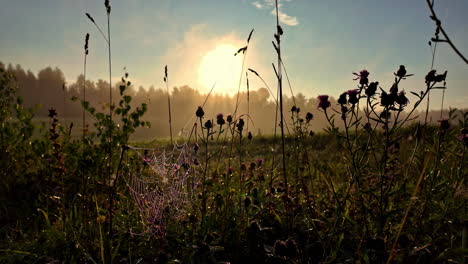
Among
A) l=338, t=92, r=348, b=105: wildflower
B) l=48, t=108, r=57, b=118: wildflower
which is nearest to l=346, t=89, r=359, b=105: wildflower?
l=338, t=92, r=348, b=105: wildflower

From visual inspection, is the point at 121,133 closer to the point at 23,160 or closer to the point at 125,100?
the point at 125,100

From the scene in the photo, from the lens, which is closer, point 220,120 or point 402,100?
point 402,100

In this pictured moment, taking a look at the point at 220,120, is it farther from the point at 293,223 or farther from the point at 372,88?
the point at 372,88

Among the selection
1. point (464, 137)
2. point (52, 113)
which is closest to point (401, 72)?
point (464, 137)

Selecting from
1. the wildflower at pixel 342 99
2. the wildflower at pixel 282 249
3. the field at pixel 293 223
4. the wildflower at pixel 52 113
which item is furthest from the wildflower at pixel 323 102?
the wildflower at pixel 52 113

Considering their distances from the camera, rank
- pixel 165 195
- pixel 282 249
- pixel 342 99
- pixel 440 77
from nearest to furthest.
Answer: pixel 282 249 → pixel 440 77 → pixel 342 99 → pixel 165 195

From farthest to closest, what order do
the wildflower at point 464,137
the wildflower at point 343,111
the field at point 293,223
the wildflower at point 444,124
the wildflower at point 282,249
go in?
the wildflower at point 444,124 < the wildflower at point 464,137 < the wildflower at point 343,111 < the field at point 293,223 < the wildflower at point 282,249

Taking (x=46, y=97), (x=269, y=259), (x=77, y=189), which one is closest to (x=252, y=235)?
(x=269, y=259)

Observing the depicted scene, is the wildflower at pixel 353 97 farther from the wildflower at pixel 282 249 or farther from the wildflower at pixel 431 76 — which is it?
the wildflower at pixel 282 249

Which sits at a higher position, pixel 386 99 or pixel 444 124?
pixel 386 99

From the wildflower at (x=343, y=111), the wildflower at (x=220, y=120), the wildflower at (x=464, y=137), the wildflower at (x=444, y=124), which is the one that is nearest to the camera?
the wildflower at (x=343, y=111)

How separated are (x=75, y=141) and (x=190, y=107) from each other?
90923mm

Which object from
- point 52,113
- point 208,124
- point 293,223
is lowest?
point 293,223

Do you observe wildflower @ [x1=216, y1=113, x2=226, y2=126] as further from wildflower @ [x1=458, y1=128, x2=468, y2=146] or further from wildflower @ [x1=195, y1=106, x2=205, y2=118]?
wildflower @ [x1=458, y1=128, x2=468, y2=146]
